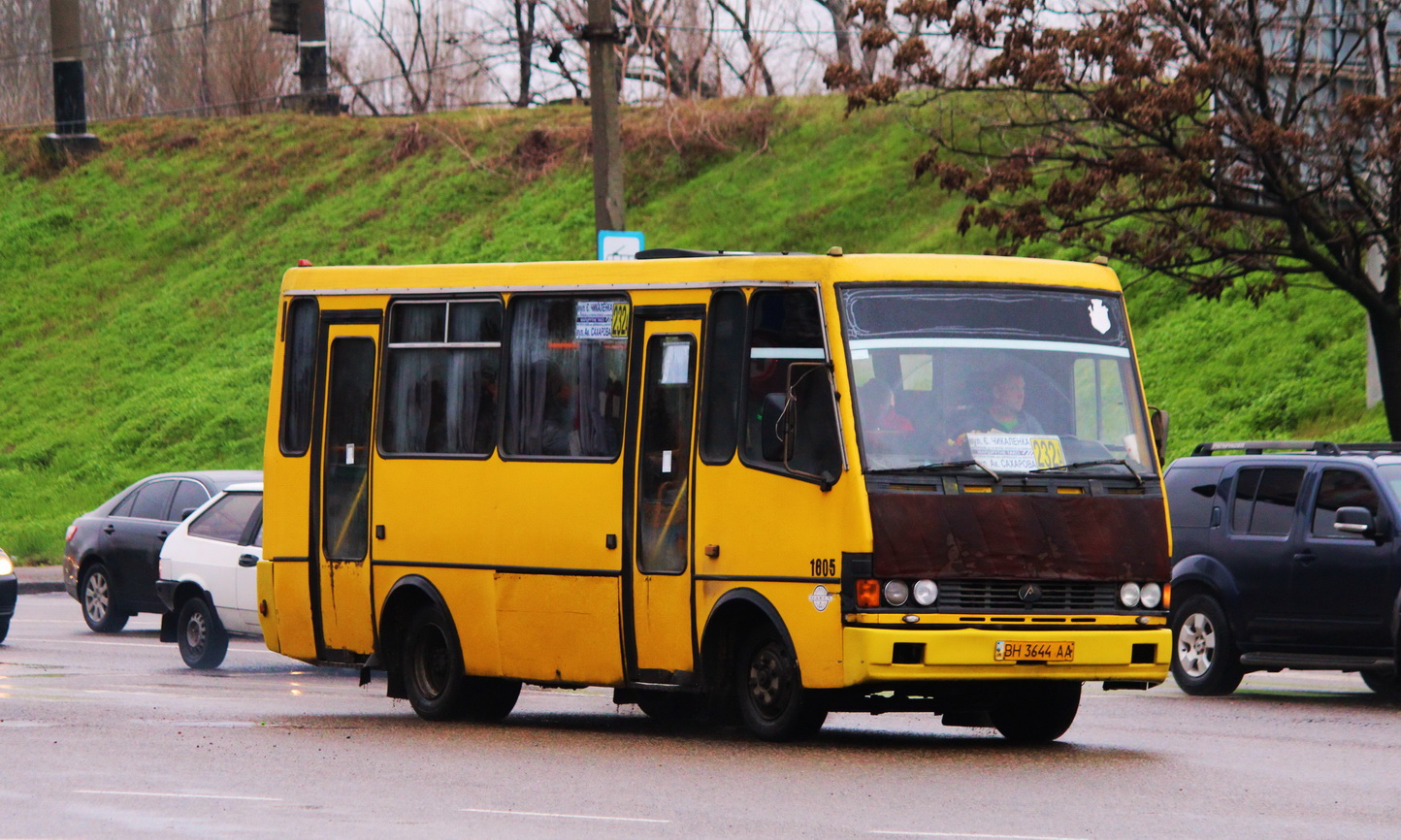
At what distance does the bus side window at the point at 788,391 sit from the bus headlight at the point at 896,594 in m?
0.63

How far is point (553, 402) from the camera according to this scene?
Result: 1299 centimetres

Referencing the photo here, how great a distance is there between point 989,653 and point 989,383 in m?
1.46

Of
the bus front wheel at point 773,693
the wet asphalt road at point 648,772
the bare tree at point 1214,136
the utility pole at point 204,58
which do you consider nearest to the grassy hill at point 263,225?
the bare tree at point 1214,136

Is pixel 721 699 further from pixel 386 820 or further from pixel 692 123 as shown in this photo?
pixel 692 123

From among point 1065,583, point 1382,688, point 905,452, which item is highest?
point 905,452

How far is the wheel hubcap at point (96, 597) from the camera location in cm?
2197

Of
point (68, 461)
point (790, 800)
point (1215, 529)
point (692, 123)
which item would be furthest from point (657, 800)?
point (692, 123)

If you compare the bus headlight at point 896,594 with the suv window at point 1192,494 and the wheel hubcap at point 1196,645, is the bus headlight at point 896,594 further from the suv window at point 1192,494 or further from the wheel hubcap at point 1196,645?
the suv window at point 1192,494

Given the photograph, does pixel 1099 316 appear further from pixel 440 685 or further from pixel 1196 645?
pixel 1196 645

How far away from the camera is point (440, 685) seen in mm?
13766

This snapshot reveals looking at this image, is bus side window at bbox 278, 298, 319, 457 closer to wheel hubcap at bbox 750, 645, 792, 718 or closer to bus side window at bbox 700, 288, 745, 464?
bus side window at bbox 700, 288, 745, 464

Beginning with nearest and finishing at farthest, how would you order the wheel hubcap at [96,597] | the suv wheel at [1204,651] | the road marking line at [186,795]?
1. the road marking line at [186,795]
2. the suv wheel at [1204,651]
3. the wheel hubcap at [96,597]

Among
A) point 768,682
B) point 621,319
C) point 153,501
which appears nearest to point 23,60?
point 153,501

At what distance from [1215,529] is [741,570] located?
19.9 feet
